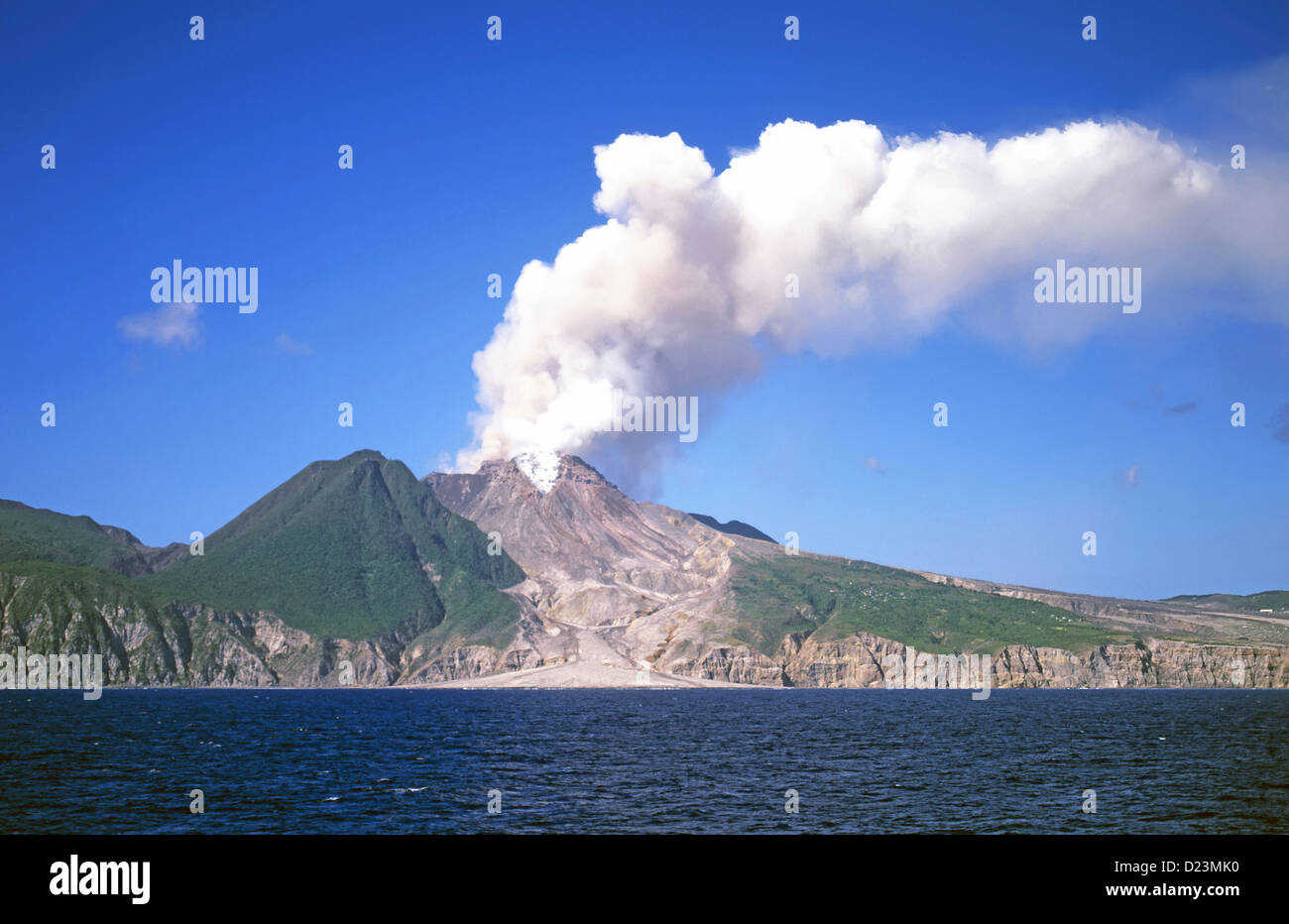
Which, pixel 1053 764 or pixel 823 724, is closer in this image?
pixel 1053 764

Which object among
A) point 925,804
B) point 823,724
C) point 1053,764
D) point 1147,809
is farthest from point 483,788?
point 823,724

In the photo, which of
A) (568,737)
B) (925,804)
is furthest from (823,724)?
(925,804)
